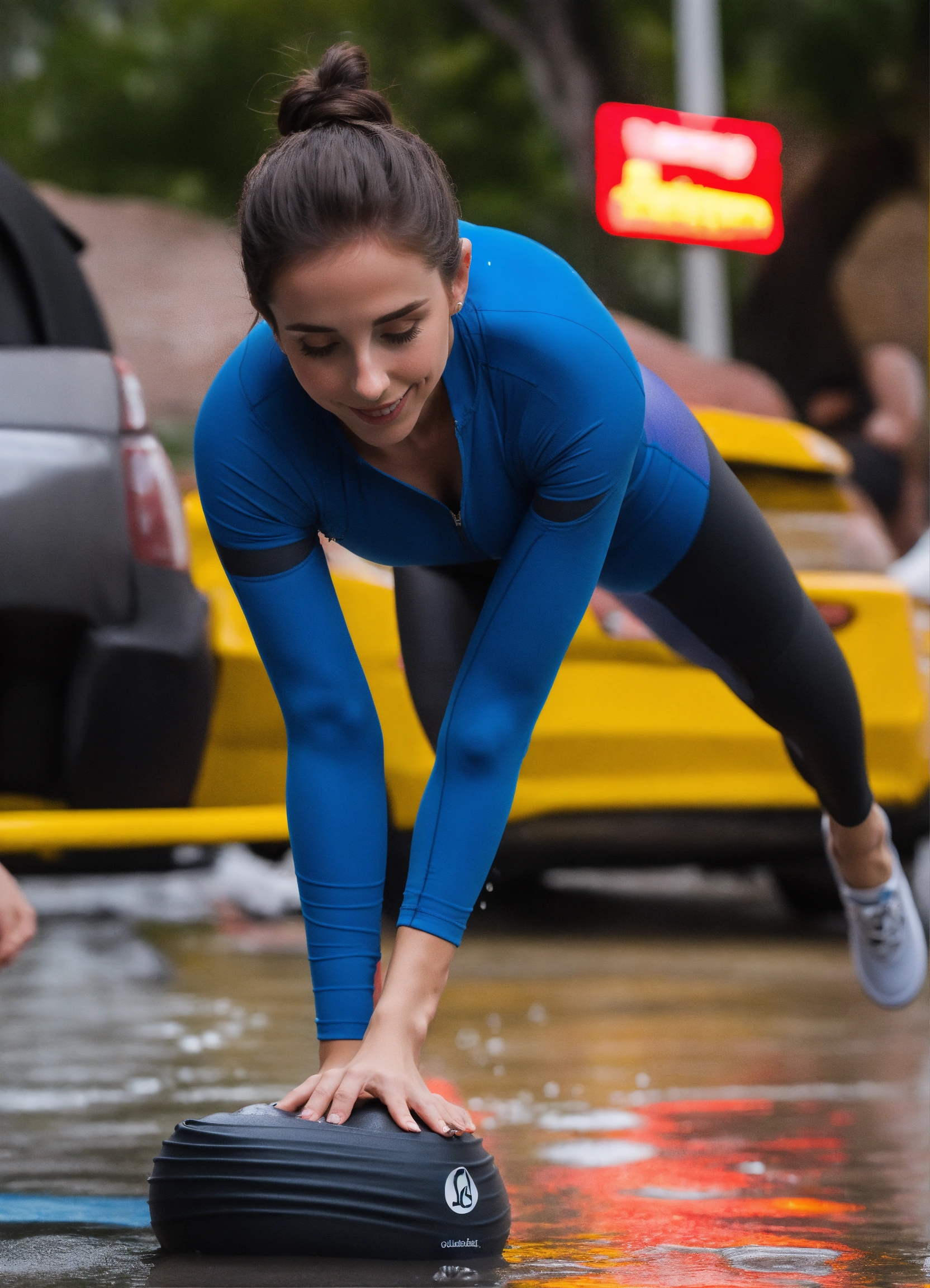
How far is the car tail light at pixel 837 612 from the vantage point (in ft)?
17.5

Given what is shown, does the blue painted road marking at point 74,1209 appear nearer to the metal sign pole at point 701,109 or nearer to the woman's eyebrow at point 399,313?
the woman's eyebrow at point 399,313

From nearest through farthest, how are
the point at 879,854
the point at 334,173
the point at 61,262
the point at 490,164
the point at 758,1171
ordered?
the point at 334,173, the point at 758,1171, the point at 879,854, the point at 61,262, the point at 490,164

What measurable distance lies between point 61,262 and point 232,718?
1147 millimetres

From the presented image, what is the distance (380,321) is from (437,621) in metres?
0.93

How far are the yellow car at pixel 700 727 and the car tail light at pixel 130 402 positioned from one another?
1.50 metres

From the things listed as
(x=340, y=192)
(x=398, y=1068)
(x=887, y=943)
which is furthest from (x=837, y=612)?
(x=340, y=192)

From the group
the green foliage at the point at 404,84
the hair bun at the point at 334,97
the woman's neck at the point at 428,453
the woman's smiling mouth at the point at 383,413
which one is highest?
the hair bun at the point at 334,97

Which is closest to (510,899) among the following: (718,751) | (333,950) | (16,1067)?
(718,751)

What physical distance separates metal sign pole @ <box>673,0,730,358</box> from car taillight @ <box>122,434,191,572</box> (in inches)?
448

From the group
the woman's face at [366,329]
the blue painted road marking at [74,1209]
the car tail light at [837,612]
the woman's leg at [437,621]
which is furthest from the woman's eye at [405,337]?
the car tail light at [837,612]

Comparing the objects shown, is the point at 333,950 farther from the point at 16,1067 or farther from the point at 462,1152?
the point at 16,1067

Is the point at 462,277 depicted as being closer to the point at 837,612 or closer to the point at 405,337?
the point at 405,337

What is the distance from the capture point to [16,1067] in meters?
3.73

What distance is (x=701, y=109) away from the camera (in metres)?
14.5
